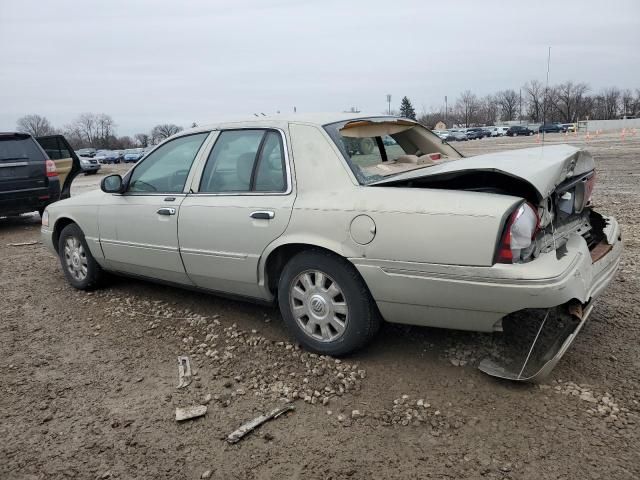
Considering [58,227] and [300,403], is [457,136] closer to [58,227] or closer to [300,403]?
[58,227]

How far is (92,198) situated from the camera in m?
5.00

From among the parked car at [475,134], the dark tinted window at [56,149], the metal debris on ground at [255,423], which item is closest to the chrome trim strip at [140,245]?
the metal debris on ground at [255,423]

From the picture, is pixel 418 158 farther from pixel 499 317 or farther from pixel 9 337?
pixel 9 337

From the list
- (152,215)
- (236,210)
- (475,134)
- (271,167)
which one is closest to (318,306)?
(236,210)

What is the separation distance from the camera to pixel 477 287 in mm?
2777

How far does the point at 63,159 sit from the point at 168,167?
752 cm

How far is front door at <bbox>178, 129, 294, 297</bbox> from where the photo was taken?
3.57m

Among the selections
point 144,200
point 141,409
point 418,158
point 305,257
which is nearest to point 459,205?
point 305,257

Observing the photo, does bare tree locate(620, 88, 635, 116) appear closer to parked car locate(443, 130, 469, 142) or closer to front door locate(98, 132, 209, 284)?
parked car locate(443, 130, 469, 142)

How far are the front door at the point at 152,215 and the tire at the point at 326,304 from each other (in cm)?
111

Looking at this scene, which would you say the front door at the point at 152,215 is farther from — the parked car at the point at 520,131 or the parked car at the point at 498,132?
the parked car at the point at 498,132

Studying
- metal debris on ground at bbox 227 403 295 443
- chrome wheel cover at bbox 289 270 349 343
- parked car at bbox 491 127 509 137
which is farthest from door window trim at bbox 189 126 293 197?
parked car at bbox 491 127 509 137

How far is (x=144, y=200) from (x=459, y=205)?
8.94ft

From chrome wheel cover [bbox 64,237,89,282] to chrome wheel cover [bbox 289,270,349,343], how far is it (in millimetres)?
2688
